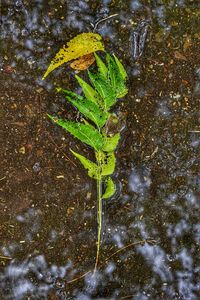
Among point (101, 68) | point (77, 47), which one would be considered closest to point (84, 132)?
point (101, 68)

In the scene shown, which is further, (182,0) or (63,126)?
(182,0)

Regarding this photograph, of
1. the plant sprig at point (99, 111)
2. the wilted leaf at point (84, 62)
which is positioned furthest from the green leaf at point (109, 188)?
the wilted leaf at point (84, 62)

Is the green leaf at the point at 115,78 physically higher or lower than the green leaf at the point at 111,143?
higher

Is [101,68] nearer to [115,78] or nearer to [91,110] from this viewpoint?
[115,78]

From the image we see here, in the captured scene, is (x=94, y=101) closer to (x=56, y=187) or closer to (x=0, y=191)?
(x=56, y=187)

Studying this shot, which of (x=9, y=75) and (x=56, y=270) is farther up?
(x=9, y=75)

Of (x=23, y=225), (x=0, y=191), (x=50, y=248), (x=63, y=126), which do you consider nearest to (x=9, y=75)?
(x=63, y=126)

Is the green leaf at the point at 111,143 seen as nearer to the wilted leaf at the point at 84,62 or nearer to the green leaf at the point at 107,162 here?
the green leaf at the point at 107,162
